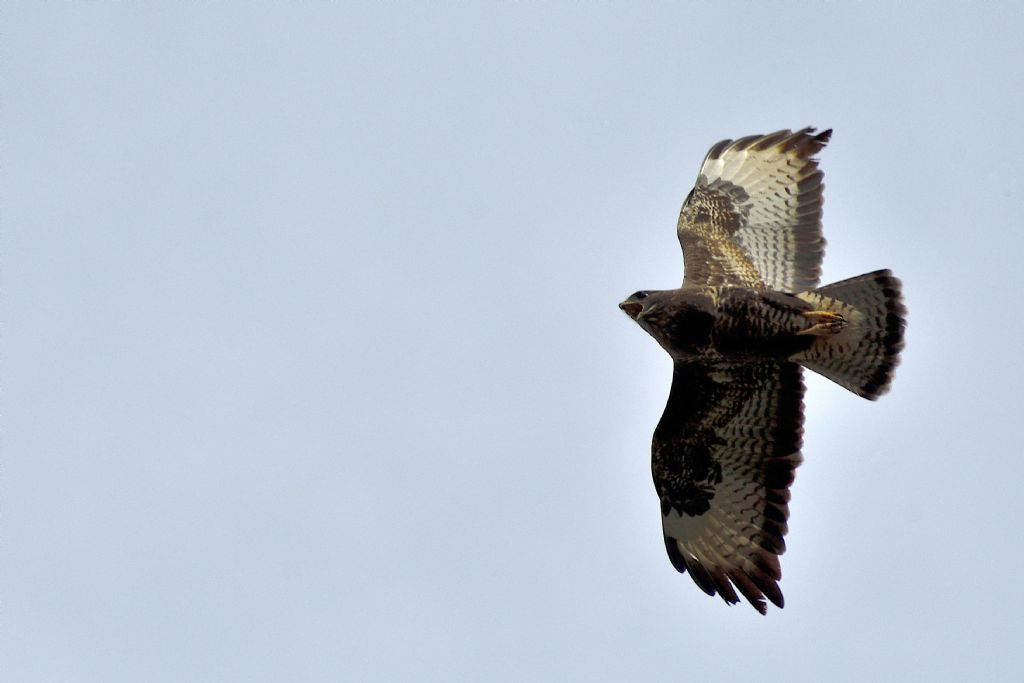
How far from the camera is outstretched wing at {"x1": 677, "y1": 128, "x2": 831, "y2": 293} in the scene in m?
10.7

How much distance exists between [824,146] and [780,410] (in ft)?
7.64

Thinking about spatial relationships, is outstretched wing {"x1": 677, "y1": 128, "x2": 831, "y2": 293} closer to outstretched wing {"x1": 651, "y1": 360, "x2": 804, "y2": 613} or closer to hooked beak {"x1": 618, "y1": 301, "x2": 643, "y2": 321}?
hooked beak {"x1": 618, "y1": 301, "x2": 643, "y2": 321}

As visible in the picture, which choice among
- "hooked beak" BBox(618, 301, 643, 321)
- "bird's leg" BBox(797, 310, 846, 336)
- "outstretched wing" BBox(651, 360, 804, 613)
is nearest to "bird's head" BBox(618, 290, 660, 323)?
"hooked beak" BBox(618, 301, 643, 321)

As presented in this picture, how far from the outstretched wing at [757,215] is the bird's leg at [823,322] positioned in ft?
1.89

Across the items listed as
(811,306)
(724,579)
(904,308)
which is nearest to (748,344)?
(811,306)

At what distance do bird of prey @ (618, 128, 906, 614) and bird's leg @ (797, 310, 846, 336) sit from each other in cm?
1

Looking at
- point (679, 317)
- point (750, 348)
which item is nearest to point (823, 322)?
point (750, 348)

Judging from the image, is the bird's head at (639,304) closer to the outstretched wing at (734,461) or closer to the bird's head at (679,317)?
the bird's head at (679,317)

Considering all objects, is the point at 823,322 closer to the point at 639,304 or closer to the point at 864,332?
the point at 864,332

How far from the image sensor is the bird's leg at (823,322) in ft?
32.6

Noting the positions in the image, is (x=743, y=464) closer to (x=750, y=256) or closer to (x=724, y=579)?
(x=724, y=579)

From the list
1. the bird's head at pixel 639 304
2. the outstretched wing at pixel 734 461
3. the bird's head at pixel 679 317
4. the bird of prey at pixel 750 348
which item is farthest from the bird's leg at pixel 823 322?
the bird's head at pixel 639 304

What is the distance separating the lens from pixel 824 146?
1127 centimetres

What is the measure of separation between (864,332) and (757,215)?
151 cm
